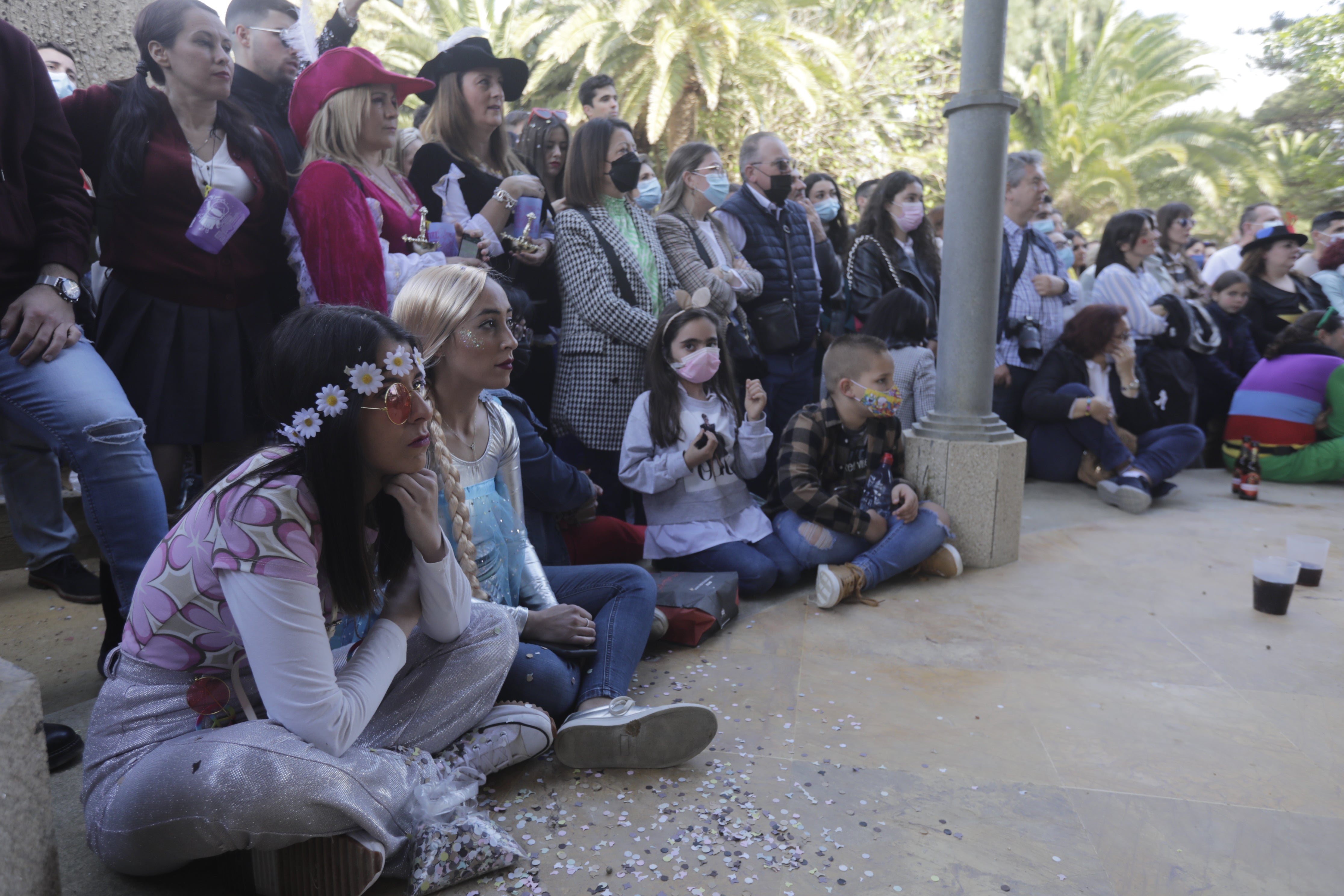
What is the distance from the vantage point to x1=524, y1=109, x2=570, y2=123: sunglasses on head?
4.70 meters

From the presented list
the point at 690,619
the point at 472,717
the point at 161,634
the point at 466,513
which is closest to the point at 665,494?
the point at 690,619

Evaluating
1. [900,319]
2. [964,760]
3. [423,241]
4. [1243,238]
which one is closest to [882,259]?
[900,319]

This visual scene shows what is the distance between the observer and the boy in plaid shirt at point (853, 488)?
12.8ft

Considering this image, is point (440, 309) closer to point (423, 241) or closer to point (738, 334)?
point (423, 241)

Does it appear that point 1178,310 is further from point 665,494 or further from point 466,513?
point 466,513

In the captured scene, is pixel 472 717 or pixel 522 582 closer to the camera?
pixel 472 717

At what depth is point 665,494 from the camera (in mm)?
3854

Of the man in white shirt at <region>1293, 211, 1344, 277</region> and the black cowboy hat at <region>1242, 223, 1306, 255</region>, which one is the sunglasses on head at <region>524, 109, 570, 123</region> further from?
the man in white shirt at <region>1293, 211, 1344, 277</region>

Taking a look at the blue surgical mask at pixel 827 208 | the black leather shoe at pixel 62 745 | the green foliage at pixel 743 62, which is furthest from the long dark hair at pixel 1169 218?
the black leather shoe at pixel 62 745

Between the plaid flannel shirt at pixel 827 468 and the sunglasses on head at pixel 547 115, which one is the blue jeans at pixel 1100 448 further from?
the sunglasses on head at pixel 547 115

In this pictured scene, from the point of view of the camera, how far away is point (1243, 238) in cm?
806

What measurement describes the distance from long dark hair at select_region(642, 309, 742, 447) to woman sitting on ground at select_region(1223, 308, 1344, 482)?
4.42 metres

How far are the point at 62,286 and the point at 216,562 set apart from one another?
122 centimetres

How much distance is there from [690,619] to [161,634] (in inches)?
70.0
